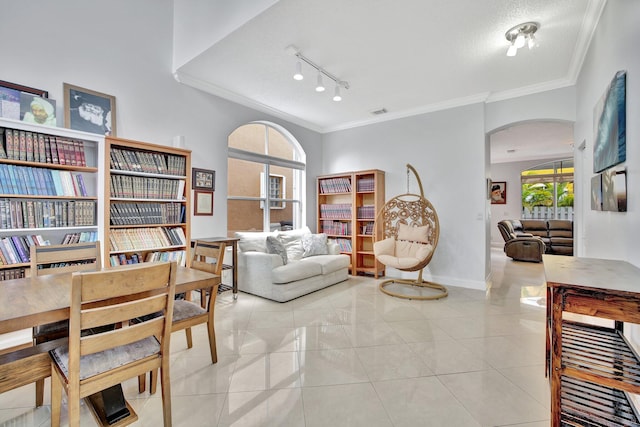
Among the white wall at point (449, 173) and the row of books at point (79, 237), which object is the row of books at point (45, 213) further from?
the white wall at point (449, 173)

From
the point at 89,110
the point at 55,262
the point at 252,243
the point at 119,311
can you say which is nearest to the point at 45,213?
the point at 55,262

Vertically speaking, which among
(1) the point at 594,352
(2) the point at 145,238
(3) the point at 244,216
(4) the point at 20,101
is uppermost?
(4) the point at 20,101

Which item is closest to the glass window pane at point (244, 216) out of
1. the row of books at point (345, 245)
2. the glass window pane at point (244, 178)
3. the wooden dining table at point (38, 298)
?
the glass window pane at point (244, 178)

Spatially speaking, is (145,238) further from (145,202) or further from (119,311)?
(119,311)

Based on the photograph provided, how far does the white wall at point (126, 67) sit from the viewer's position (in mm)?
2564

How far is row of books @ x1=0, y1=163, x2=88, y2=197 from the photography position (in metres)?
2.30

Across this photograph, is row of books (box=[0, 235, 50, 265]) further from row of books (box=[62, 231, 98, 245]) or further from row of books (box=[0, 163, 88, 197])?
row of books (box=[0, 163, 88, 197])

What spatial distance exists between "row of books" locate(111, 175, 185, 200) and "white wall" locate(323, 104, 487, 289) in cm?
337

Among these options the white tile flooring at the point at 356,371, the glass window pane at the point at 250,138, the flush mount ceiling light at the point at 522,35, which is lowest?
the white tile flooring at the point at 356,371

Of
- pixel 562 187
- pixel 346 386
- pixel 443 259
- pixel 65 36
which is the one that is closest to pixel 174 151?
pixel 65 36

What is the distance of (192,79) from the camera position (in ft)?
12.0

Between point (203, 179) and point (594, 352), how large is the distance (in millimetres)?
3982

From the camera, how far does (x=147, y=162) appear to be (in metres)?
3.14

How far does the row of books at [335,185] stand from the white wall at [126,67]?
1957 millimetres
